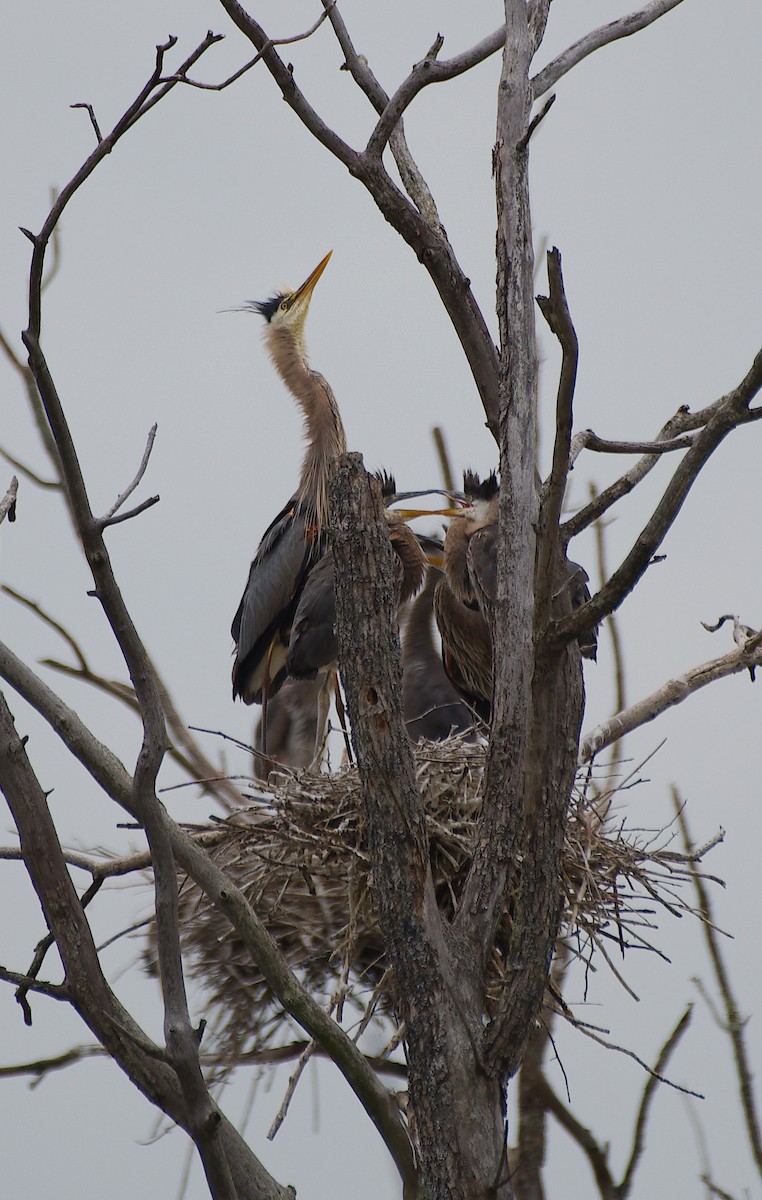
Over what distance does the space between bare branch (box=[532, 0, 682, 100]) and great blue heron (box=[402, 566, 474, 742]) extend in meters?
2.00

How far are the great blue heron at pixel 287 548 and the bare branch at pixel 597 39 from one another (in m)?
2.50

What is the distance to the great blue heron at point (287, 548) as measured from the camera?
18.4ft

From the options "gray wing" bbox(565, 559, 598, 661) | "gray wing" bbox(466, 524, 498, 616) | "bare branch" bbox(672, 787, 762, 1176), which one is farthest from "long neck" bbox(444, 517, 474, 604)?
"bare branch" bbox(672, 787, 762, 1176)

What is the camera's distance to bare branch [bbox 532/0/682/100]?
3268mm

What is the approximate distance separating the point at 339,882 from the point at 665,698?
3.89ft

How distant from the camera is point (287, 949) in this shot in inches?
147

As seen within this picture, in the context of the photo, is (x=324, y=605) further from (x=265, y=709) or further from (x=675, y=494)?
(x=675, y=494)

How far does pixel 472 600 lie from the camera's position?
511 cm

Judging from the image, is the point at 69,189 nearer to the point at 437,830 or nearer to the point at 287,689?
the point at 437,830

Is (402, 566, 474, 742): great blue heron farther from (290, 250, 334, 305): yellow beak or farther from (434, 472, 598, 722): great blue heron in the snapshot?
(290, 250, 334, 305): yellow beak

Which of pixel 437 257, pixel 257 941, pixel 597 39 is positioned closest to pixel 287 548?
pixel 437 257

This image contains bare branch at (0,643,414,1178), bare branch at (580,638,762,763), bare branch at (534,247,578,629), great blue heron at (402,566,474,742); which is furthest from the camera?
great blue heron at (402,566,474,742)

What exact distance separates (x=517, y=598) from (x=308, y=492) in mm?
3233

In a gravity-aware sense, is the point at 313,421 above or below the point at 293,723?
above
